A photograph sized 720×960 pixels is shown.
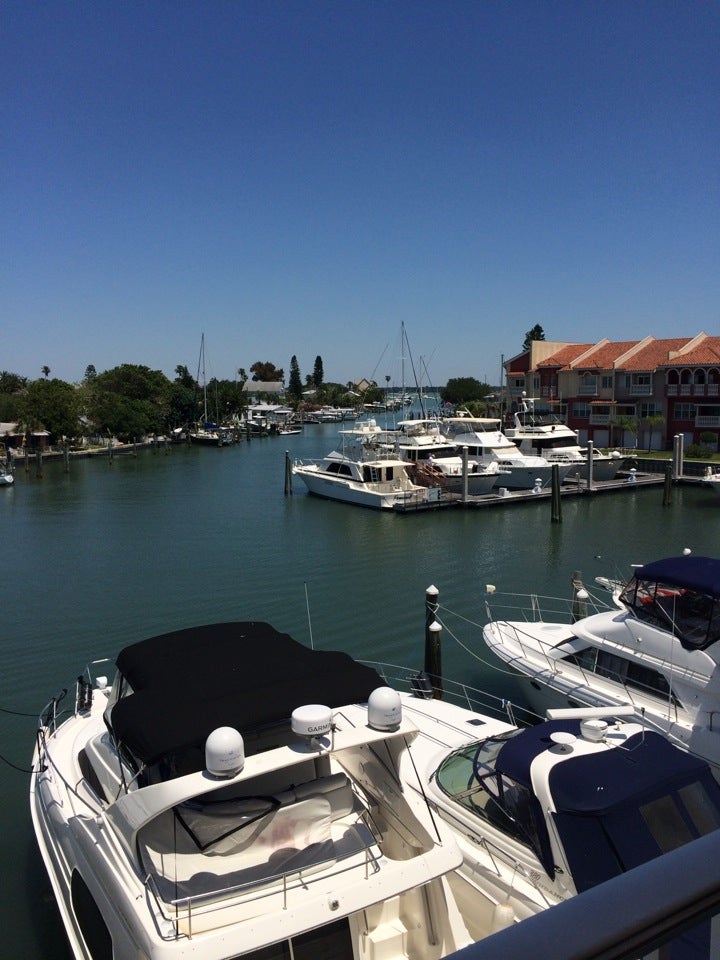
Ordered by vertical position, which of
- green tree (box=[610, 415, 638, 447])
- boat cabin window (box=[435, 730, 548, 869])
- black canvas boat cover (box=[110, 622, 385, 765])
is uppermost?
green tree (box=[610, 415, 638, 447])

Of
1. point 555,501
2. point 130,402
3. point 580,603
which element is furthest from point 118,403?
point 580,603

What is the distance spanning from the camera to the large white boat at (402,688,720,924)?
6.09 m

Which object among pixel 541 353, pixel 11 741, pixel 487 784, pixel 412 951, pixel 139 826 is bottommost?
pixel 11 741

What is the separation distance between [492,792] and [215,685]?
2.82 m

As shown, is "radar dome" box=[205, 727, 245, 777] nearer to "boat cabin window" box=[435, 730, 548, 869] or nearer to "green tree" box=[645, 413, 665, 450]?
"boat cabin window" box=[435, 730, 548, 869]

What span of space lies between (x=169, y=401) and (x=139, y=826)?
86.8 meters

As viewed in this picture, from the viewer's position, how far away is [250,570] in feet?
78.7

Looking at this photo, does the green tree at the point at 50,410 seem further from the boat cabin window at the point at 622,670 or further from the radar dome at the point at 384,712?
the radar dome at the point at 384,712

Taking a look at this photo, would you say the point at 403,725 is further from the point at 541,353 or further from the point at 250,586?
the point at 541,353

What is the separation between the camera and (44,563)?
1012 inches

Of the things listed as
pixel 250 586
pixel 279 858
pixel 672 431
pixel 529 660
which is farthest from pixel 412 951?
pixel 672 431

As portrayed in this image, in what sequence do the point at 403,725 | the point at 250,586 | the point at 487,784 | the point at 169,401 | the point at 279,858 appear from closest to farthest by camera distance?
the point at 279,858
the point at 403,725
the point at 487,784
the point at 250,586
the point at 169,401

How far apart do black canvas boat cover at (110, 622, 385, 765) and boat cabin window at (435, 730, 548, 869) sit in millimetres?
1332

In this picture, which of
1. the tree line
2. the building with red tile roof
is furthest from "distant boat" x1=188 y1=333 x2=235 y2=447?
the building with red tile roof
